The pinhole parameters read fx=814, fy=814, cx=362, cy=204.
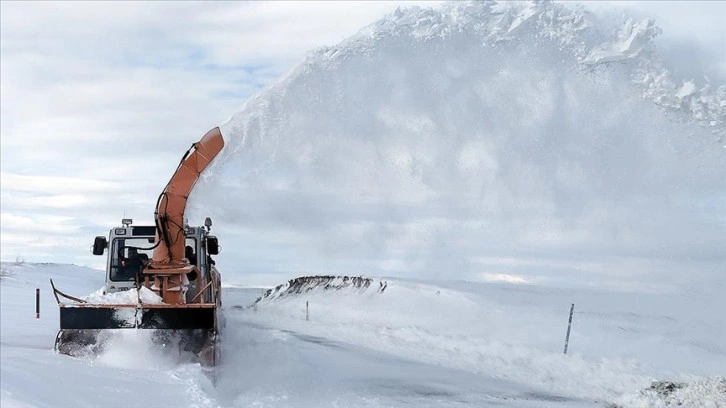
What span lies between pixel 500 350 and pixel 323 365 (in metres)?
3.89

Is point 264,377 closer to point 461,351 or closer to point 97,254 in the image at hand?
point 97,254

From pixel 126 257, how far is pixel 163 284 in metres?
1.66

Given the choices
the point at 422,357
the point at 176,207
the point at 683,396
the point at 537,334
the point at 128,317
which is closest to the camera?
the point at 683,396

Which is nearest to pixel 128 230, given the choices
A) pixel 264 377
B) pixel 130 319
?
pixel 130 319

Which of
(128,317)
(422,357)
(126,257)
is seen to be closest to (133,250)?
(126,257)

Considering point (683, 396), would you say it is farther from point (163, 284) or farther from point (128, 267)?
point (128, 267)

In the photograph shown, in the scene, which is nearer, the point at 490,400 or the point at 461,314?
the point at 490,400

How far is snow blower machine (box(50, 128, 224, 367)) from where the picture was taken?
10.6m

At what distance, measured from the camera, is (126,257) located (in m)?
12.8

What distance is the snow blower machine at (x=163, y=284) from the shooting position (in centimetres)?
1065

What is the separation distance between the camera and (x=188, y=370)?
34.0ft

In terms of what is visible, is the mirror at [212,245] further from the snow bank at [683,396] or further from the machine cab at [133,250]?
the snow bank at [683,396]

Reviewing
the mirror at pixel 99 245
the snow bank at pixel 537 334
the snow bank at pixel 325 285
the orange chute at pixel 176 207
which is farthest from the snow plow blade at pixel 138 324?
the snow bank at pixel 325 285

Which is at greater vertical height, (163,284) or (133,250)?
(133,250)
